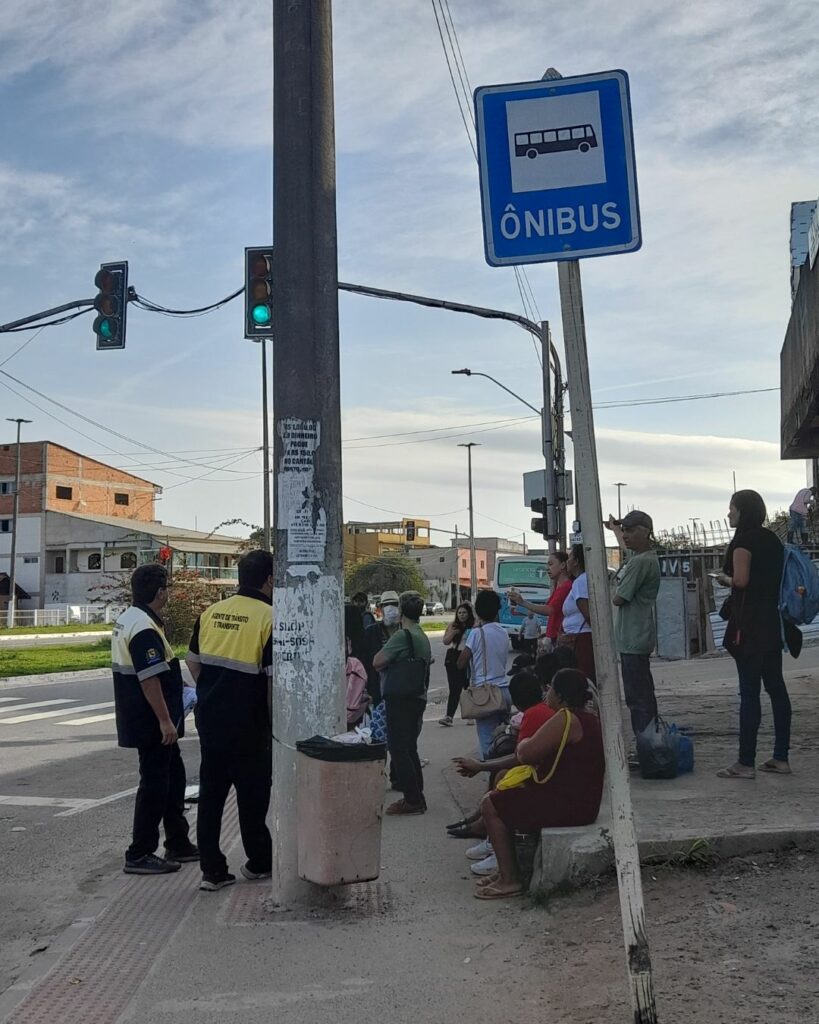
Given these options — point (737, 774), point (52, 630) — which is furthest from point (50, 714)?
point (52, 630)

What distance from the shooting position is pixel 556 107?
3893 millimetres

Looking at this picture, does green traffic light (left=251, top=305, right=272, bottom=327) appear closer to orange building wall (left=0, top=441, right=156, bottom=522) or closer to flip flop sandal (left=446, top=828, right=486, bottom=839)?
flip flop sandal (left=446, top=828, right=486, bottom=839)

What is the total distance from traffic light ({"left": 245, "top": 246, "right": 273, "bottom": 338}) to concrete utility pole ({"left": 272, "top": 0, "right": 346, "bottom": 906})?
21.8ft

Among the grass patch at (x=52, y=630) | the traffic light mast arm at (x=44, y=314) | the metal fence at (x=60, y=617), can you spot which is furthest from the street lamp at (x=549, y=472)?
the metal fence at (x=60, y=617)

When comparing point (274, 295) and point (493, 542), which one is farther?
point (493, 542)

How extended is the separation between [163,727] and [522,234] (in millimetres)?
3984

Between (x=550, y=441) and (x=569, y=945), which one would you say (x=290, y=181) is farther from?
(x=550, y=441)

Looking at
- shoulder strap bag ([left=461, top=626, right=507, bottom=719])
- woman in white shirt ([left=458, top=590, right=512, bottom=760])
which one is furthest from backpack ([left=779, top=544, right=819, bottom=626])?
woman in white shirt ([left=458, top=590, right=512, bottom=760])

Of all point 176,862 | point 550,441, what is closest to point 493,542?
point 550,441

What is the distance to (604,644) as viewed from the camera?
3.73 m

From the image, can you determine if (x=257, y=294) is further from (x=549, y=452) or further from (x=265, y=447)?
(x=265, y=447)

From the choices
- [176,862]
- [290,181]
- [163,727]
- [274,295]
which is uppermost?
[290,181]

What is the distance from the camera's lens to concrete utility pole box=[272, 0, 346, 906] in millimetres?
5617

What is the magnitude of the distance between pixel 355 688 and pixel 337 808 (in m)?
3.72
